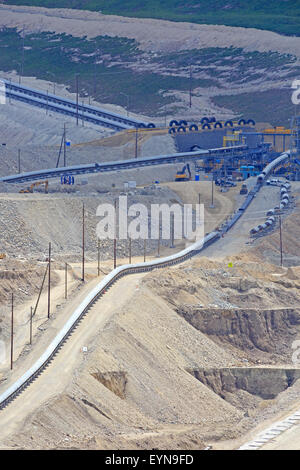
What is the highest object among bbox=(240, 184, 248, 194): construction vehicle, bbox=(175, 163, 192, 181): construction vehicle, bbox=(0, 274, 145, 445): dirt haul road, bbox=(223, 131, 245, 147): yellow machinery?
bbox=(223, 131, 245, 147): yellow machinery

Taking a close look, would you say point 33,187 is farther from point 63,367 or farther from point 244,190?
point 63,367

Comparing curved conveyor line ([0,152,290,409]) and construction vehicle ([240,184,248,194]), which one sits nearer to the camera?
curved conveyor line ([0,152,290,409])

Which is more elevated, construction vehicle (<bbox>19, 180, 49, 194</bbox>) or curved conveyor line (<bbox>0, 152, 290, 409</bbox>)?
construction vehicle (<bbox>19, 180, 49, 194</bbox>)

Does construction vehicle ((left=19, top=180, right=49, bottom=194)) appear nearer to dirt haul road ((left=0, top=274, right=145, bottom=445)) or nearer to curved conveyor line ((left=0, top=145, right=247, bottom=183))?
curved conveyor line ((left=0, top=145, right=247, bottom=183))

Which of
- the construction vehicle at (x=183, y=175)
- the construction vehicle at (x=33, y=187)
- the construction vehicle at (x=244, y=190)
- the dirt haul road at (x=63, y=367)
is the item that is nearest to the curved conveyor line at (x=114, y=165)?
the construction vehicle at (x=183, y=175)

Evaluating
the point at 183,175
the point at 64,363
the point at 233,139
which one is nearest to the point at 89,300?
the point at 64,363

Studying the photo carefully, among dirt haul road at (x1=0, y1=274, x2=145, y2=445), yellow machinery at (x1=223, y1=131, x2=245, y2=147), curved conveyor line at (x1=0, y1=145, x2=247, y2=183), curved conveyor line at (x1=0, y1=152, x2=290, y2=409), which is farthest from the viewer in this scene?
yellow machinery at (x1=223, y1=131, x2=245, y2=147)

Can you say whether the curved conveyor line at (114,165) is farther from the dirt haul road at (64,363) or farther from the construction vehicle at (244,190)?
the dirt haul road at (64,363)

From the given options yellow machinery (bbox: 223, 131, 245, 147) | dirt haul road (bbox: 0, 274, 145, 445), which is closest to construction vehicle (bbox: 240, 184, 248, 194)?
yellow machinery (bbox: 223, 131, 245, 147)
